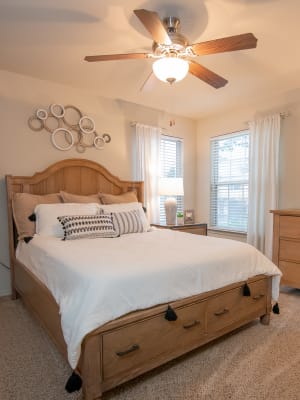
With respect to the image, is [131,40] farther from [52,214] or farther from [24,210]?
[24,210]

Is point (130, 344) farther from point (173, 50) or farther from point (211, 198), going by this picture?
point (211, 198)

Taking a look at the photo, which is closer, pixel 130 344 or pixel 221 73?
pixel 130 344

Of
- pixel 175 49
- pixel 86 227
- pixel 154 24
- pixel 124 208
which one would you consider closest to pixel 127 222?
pixel 124 208

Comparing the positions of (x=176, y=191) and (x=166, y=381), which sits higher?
(x=176, y=191)

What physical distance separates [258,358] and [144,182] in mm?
2568

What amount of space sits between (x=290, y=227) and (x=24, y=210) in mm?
2884

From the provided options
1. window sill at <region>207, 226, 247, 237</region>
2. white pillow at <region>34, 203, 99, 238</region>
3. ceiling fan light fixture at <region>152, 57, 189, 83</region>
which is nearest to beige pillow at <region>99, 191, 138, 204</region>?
white pillow at <region>34, 203, 99, 238</region>

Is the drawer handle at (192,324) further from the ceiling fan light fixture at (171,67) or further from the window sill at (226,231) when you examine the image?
the window sill at (226,231)

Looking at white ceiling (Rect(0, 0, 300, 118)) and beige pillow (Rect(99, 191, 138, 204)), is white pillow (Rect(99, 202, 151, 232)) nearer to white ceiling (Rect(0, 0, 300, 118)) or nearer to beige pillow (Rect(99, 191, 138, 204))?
beige pillow (Rect(99, 191, 138, 204))

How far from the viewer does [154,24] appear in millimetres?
1586

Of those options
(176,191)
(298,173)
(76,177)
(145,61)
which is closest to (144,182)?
(176,191)

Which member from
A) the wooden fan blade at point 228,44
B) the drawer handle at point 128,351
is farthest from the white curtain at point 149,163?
the drawer handle at point 128,351

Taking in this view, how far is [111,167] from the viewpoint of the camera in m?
3.67

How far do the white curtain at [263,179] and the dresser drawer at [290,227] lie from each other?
17.0 inches
